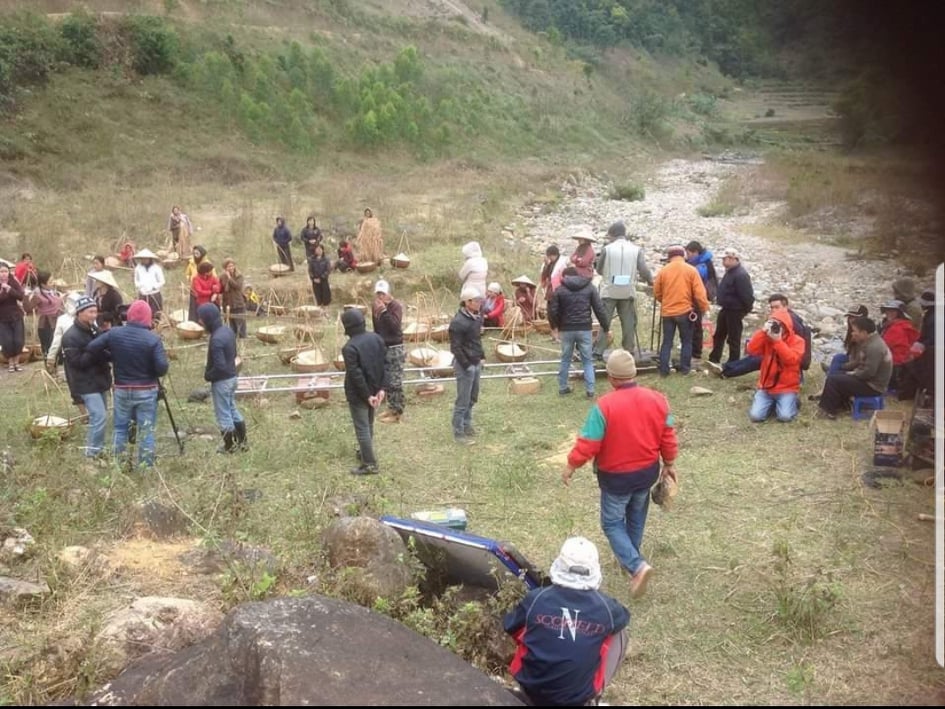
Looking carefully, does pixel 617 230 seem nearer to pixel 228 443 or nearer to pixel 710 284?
pixel 710 284

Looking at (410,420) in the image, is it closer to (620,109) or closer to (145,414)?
(145,414)

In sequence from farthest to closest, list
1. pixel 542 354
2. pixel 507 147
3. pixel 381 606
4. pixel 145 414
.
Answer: pixel 507 147 → pixel 542 354 → pixel 145 414 → pixel 381 606

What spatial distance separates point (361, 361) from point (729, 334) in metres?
4.63

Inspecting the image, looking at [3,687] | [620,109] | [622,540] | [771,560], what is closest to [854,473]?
[771,560]

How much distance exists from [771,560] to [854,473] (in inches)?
61.2

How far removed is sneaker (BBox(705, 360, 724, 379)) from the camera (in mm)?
9289

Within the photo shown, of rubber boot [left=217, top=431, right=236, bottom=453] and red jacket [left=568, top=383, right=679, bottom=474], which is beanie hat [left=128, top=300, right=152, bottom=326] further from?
red jacket [left=568, top=383, right=679, bottom=474]

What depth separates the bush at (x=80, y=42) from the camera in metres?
27.6

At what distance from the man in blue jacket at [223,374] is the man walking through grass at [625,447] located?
12.4 feet

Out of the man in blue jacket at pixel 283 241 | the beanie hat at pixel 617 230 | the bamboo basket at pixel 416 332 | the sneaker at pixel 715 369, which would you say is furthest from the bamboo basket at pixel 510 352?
the man in blue jacket at pixel 283 241

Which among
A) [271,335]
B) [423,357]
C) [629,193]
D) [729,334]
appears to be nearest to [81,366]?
[423,357]

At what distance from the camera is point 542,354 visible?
11000 mm

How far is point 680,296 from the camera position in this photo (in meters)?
8.97

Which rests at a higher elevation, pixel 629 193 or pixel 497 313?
pixel 629 193
